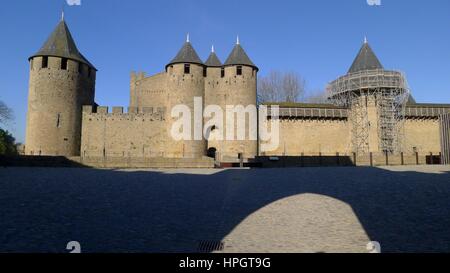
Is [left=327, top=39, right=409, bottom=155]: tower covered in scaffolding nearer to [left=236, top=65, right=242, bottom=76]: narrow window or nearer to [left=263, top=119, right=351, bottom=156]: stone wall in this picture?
[left=263, top=119, right=351, bottom=156]: stone wall

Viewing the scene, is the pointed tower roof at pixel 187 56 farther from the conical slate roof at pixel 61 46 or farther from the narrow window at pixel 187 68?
the conical slate roof at pixel 61 46

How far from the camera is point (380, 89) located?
3081cm

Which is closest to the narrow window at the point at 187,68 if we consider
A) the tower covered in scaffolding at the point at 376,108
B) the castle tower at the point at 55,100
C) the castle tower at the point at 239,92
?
the castle tower at the point at 239,92

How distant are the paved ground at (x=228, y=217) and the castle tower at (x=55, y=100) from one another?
19.6 meters

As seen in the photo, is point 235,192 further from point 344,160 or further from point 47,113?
point 47,113

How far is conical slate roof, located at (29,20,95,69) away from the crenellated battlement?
4026mm

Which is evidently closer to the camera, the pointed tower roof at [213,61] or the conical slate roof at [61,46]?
the conical slate roof at [61,46]

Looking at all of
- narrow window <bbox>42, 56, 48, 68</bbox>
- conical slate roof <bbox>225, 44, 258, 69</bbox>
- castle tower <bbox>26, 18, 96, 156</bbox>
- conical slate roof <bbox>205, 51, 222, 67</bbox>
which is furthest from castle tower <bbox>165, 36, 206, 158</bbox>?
narrow window <bbox>42, 56, 48, 68</bbox>

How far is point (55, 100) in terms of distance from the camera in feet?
91.3

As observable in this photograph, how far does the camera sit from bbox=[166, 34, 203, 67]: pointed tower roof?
29.8 m

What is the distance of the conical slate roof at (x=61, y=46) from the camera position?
2805cm

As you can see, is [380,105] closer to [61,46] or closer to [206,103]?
[206,103]

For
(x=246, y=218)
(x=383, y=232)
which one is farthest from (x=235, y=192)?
(x=383, y=232)

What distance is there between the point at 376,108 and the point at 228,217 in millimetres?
27938
